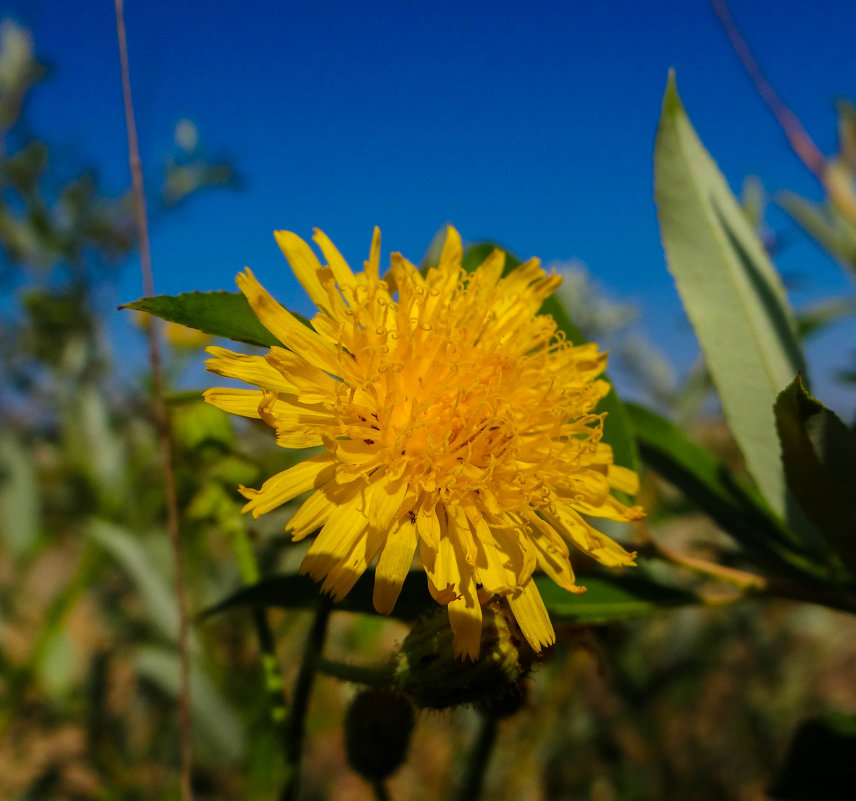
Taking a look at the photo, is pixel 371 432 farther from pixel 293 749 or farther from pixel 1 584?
pixel 1 584

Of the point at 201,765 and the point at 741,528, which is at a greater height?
the point at 741,528

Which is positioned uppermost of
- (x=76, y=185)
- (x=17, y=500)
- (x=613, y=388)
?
(x=76, y=185)

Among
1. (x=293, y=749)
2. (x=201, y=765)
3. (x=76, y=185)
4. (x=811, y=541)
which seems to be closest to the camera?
(x=293, y=749)

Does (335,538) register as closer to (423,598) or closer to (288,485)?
(288,485)

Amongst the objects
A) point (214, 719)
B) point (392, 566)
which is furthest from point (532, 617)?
point (214, 719)

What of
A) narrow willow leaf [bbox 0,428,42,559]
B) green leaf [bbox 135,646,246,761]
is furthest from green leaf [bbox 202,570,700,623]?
narrow willow leaf [bbox 0,428,42,559]

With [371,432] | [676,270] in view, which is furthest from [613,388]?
[371,432]
